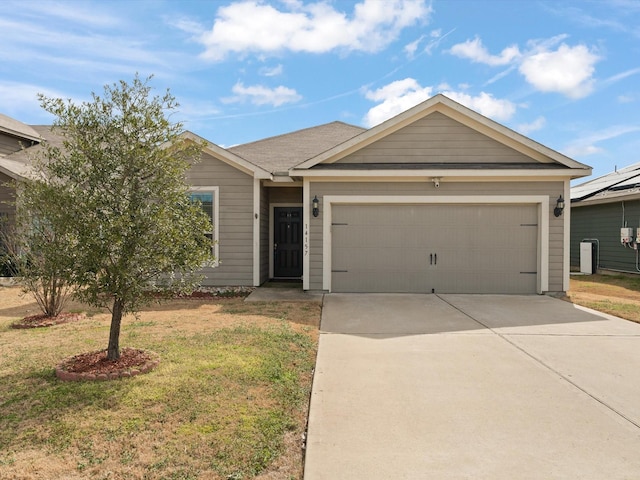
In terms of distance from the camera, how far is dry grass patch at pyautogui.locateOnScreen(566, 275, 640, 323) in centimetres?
862

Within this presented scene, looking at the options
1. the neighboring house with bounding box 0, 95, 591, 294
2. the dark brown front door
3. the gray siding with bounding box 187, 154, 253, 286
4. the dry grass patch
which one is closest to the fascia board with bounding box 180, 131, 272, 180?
the neighboring house with bounding box 0, 95, 591, 294

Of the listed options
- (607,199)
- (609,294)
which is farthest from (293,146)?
(607,199)

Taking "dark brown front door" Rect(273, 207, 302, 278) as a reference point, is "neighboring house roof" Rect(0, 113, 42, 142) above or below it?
above

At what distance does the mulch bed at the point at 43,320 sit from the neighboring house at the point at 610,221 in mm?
15439

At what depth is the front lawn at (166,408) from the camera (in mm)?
2887

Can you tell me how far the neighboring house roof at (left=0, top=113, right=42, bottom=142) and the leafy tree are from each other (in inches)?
519

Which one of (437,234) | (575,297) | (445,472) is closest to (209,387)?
(445,472)

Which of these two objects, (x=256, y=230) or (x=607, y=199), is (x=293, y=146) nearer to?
(x=256, y=230)

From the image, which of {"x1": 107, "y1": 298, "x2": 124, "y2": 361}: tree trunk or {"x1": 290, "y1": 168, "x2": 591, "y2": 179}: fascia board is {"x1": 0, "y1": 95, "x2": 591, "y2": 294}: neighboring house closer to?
{"x1": 290, "y1": 168, "x2": 591, "y2": 179}: fascia board

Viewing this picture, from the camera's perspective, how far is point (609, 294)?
37.0 ft

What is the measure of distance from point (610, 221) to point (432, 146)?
9600 mm

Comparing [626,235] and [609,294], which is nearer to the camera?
[609,294]

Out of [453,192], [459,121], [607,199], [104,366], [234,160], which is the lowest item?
[104,366]

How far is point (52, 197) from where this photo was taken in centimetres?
436
